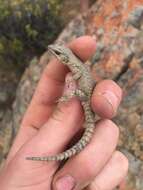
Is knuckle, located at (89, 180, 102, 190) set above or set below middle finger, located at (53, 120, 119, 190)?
below

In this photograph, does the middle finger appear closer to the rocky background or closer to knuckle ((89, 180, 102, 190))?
knuckle ((89, 180, 102, 190))

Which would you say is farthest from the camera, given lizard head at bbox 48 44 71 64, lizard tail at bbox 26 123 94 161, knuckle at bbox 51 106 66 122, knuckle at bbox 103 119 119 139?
lizard head at bbox 48 44 71 64

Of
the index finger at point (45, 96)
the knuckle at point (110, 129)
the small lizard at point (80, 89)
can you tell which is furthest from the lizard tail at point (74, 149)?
the index finger at point (45, 96)

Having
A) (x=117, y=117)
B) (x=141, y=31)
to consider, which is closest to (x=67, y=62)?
(x=117, y=117)

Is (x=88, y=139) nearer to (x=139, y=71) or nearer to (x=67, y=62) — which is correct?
(x=67, y=62)

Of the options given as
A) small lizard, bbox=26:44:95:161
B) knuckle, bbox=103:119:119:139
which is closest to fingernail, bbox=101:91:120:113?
knuckle, bbox=103:119:119:139

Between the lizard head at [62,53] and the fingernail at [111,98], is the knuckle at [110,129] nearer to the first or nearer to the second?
the fingernail at [111,98]
